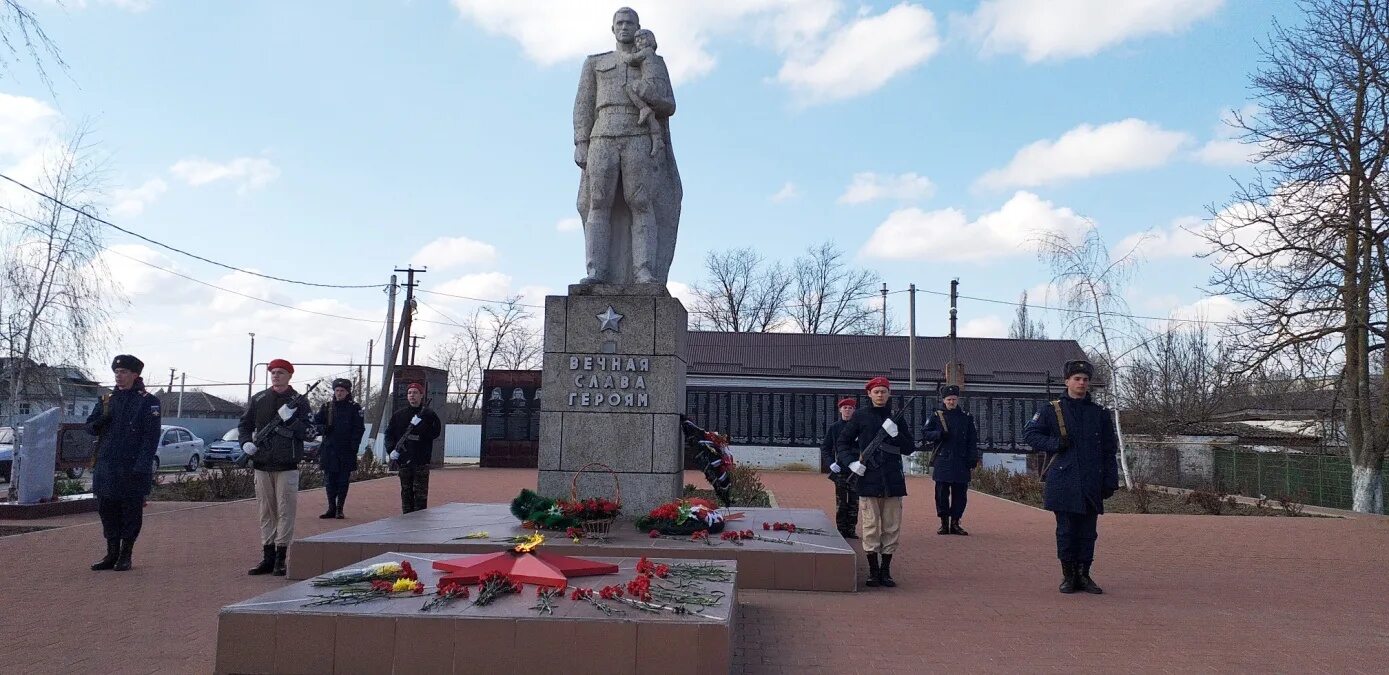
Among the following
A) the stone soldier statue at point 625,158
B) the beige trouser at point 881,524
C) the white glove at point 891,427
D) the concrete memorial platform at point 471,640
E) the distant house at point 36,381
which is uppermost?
the stone soldier statue at point 625,158

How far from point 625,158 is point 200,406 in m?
84.2

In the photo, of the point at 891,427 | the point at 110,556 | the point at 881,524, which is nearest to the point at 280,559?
the point at 110,556

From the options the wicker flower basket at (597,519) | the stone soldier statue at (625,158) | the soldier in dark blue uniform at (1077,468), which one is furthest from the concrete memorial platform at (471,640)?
the stone soldier statue at (625,158)

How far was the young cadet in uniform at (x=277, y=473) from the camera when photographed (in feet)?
25.8

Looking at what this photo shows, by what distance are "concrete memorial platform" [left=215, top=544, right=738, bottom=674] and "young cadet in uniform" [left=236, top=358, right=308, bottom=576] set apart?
3.55 meters

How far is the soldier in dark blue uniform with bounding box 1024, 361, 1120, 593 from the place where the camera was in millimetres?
7422

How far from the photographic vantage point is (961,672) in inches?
193

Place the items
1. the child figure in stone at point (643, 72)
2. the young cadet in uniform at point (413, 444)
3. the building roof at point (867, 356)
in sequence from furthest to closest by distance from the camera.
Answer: the building roof at point (867, 356)
the young cadet in uniform at point (413, 444)
the child figure in stone at point (643, 72)

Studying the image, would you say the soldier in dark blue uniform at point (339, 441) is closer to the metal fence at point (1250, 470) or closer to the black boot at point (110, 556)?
the black boot at point (110, 556)

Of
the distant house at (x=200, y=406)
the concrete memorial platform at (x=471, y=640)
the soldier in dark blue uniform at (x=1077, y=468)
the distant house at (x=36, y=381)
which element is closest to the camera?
the concrete memorial platform at (x=471, y=640)

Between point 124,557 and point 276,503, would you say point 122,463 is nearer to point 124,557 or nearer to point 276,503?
point 124,557

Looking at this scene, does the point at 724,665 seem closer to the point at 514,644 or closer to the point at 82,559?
the point at 514,644

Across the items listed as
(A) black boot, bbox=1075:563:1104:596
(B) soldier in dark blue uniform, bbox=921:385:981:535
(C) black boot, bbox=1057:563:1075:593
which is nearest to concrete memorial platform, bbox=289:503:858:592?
(C) black boot, bbox=1057:563:1075:593

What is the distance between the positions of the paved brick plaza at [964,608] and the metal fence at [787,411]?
953cm
